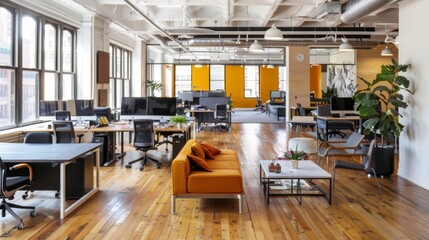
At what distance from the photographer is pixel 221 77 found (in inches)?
1020

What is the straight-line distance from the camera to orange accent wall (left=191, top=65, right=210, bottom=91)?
2556 cm

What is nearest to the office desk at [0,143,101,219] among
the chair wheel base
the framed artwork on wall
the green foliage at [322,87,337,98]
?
the chair wheel base

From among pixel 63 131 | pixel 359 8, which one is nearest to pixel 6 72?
pixel 63 131

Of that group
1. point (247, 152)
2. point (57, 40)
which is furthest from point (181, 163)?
point (57, 40)

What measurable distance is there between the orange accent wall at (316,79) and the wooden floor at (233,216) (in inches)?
662

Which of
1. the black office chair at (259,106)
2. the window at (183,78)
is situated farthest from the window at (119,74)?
the black office chair at (259,106)

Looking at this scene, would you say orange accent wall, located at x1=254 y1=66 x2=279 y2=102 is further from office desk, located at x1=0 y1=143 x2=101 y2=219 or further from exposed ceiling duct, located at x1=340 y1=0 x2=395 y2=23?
office desk, located at x1=0 y1=143 x2=101 y2=219

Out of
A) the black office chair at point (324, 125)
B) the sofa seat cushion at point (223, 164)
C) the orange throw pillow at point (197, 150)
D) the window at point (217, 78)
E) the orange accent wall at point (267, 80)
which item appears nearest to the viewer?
the sofa seat cushion at point (223, 164)

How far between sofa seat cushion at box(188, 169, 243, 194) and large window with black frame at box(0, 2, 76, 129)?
464cm

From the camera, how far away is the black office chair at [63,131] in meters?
6.60

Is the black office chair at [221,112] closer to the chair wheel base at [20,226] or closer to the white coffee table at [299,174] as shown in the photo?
the white coffee table at [299,174]

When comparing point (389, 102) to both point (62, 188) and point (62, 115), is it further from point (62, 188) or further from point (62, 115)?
point (62, 115)

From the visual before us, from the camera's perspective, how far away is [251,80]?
26.0m

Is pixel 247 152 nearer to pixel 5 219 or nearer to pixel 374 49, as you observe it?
pixel 5 219
